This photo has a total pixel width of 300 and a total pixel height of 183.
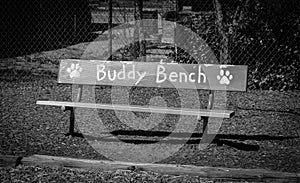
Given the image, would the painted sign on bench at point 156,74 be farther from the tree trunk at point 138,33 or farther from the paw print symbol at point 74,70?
the tree trunk at point 138,33

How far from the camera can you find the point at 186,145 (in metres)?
6.23

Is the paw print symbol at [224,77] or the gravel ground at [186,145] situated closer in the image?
the gravel ground at [186,145]

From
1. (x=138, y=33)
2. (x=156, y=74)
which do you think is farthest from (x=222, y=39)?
(x=156, y=74)

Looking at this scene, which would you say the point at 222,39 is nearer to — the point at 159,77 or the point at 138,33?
the point at 138,33

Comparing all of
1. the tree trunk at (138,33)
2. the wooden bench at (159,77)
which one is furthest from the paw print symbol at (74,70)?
the tree trunk at (138,33)

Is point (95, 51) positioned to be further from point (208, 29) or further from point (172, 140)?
point (172, 140)

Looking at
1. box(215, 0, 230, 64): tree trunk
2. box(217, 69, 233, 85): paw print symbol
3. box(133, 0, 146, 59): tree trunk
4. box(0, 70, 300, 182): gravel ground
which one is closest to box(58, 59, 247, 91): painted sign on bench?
box(217, 69, 233, 85): paw print symbol

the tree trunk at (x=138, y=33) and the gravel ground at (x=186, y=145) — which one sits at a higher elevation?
the tree trunk at (x=138, y=33)

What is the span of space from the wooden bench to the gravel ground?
1.44 ft

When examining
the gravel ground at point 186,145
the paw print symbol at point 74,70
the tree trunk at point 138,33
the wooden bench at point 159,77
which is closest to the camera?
the gravel ground at point 186,145

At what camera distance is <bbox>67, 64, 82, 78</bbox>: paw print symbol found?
21.2ft

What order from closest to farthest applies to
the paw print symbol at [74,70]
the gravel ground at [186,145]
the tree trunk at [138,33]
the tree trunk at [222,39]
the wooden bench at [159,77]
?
the gravel ground at [186,145] → the wooden bench at [159,77] → the paw print symbol at [74,70] → the tree trunk at [138,33] → the tree trunk at [222,39]

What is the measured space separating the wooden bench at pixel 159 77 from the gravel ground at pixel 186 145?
0.44 meters

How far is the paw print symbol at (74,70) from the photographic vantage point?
21.2ft
